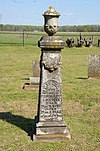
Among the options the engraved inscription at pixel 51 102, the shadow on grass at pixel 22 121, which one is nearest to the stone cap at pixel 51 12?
the engraved inscription at pixel 51 102

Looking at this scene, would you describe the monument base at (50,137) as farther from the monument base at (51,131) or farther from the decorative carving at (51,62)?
the decorative carving at (51,62)

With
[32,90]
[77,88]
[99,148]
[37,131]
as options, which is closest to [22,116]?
[37,131]

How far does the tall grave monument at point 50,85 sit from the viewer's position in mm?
6684

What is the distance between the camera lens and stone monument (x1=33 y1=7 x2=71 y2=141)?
21.9 ft

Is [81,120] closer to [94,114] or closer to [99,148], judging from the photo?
[94,114]

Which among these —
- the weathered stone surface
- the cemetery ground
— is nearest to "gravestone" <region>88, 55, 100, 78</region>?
the cemetery ground

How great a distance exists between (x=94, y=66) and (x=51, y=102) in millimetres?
8097

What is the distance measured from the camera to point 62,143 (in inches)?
267

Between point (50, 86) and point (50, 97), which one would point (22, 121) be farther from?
point (50, 86)

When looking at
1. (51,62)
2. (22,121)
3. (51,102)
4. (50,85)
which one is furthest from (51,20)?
(22,121)

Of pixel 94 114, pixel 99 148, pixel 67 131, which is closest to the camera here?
pixel 99 148

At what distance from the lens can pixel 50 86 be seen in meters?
6.88

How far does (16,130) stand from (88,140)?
1629mm

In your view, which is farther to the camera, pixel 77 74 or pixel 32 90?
pixel 77 74
